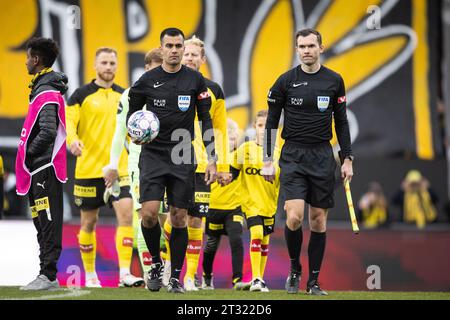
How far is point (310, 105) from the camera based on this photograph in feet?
31.7

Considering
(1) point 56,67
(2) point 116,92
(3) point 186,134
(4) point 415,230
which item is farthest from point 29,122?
(1) point 56,67

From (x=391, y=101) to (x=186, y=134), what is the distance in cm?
950

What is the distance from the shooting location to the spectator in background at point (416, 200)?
18078mm

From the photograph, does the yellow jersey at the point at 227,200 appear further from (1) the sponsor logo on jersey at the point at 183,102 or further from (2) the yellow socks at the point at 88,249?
(1) the sponsor logo on jersey at the point at 183,102

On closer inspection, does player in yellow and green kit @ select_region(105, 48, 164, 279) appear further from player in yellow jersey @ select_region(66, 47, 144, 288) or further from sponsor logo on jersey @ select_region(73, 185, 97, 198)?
sponsor logo on jersey @ select_region(73, 185, 97, 198)

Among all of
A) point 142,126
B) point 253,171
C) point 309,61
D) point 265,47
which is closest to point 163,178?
point 142,126

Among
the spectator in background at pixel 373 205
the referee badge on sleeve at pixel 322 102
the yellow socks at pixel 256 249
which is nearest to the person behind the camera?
the referee badge on sleeve at pixel 322 102

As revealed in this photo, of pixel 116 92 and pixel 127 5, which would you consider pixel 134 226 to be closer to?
pixel 116 92

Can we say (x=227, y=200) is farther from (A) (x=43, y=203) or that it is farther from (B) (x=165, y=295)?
(B) (x=165, y=295)

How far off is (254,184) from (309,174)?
7.24ft

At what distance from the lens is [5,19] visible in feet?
59.1

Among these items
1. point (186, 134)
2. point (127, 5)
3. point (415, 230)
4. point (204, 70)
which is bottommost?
point (415, 230)

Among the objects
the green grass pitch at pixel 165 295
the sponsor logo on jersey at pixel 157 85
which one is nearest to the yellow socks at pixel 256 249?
the green grass pitch at pixel 165 295

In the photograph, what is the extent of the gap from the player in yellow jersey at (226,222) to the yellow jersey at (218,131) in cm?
99
